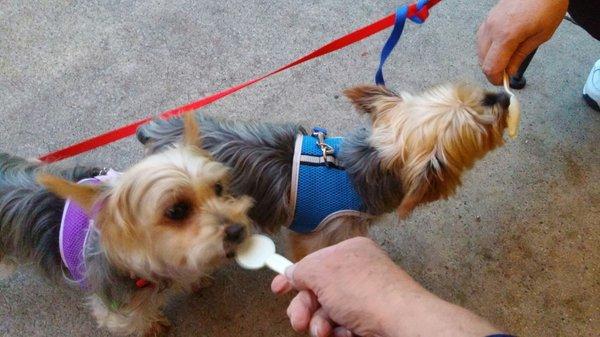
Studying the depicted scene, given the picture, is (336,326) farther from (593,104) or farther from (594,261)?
(593,104)

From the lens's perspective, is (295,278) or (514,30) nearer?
(295,278)

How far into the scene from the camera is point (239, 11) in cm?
235

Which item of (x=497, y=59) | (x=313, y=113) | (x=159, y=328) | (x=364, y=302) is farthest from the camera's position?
(x=313, y=113)

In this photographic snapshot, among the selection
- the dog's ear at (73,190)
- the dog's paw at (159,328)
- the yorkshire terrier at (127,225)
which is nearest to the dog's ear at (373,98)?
the yorkshire terrier at (127,225)

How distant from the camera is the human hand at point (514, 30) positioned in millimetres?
1322

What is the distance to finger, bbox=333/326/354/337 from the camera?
37.0 inches

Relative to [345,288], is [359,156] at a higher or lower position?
lower

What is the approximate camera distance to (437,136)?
4.26ft

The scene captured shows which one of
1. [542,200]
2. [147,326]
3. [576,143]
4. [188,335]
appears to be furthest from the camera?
[576,143]

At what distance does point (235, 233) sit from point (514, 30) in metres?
0.91

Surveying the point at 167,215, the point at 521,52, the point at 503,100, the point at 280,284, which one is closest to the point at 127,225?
the point at 167,215

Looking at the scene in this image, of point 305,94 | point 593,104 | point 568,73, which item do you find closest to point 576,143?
point 593,104

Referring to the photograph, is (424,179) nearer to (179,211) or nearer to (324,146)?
(324,146)

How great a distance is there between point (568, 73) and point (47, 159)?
2166 millimetres
